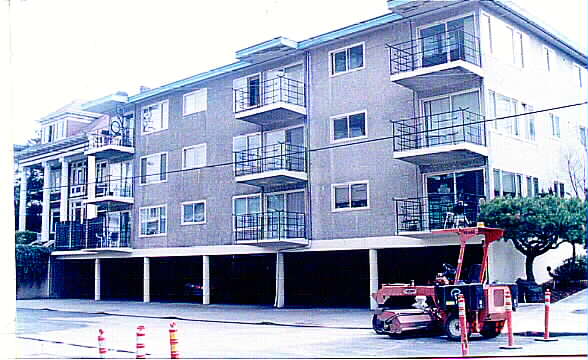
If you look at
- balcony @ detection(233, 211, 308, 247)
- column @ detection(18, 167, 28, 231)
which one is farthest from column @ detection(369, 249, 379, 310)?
column @ detection(18, 167, 28, 231)

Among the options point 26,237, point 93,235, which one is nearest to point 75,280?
point 93,235

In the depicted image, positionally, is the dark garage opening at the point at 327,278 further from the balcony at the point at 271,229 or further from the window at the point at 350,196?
the window at the point at 350,196

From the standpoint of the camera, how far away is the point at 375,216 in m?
14.9

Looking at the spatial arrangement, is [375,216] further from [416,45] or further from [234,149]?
[234,149]

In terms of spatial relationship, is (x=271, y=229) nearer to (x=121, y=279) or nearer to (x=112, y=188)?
(x=112, y=188)

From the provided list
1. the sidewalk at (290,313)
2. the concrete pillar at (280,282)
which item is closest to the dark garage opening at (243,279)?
the concrete pillar at (280,282)

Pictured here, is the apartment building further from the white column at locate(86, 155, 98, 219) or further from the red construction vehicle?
the red construction vehicle

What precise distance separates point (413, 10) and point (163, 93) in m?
6.50

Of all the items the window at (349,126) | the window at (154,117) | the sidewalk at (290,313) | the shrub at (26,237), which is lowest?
the sidewalk at (290,313)

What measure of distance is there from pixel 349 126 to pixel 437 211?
8.83 feet

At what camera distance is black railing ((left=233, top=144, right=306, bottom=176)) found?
16.5 m

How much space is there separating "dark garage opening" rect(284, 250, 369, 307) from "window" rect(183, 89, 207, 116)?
166 inches

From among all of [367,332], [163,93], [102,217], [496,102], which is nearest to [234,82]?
[163,93]

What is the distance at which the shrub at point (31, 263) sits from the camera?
1444 centimetres
